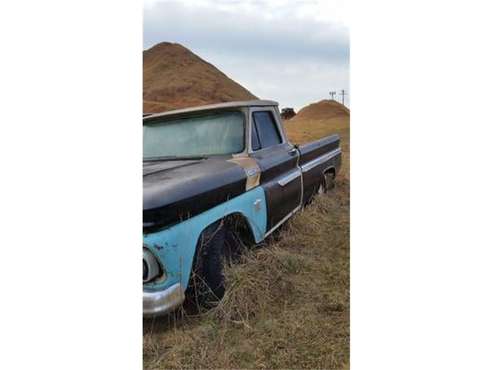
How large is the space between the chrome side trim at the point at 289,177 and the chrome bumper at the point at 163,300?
2.06 ft

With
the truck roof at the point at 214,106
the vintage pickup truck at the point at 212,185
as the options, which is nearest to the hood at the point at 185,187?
the vintage pickup truck at the point at 212,185

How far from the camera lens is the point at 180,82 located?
1.38 m

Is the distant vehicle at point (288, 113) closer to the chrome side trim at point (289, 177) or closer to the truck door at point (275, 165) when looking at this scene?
the truck door at point (275, 165)

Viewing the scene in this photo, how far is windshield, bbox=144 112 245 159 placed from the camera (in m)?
1.46

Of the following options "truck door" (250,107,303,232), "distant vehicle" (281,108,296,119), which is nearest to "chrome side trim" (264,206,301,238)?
"truck door" (250,107,303,232)

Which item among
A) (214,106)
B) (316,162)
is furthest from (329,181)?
(214,106)

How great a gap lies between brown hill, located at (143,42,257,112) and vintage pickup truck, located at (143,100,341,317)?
4 cm

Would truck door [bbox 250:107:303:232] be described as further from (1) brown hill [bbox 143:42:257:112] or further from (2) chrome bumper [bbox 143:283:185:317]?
(2) chrome bumper [bbox 143:283:185:317]

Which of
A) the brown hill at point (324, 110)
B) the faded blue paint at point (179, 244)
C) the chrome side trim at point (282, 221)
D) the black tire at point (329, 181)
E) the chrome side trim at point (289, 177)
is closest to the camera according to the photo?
the faded blue paint at point (179, 244)

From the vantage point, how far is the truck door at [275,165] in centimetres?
149

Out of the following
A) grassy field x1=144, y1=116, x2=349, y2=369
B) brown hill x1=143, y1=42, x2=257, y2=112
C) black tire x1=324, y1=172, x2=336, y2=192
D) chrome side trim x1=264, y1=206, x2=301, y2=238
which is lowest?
grassy field x1=144, y1=116, x2=349, y2=369
